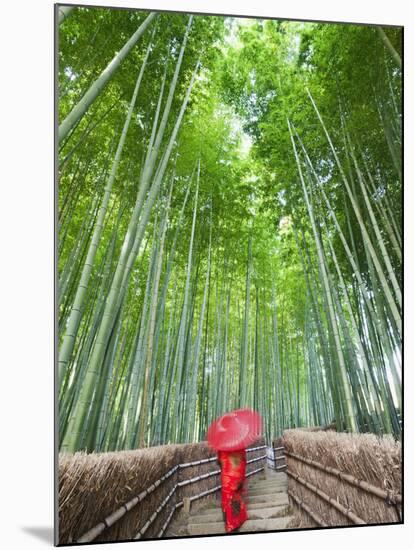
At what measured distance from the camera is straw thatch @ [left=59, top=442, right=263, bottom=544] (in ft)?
8.03

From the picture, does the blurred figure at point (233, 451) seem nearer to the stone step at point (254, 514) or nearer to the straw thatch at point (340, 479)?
the stone step at point (254, 514)

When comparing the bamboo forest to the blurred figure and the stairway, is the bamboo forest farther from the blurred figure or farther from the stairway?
the stairway

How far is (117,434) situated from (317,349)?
1244 mm

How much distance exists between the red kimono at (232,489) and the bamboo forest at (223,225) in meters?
0.24

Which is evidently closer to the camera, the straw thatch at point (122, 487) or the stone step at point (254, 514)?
the straw thatch at point (122, 487)

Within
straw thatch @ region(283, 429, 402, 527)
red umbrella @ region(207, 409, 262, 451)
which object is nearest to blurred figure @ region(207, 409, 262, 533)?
red umbrella @ region(207, 409, 262, 451)

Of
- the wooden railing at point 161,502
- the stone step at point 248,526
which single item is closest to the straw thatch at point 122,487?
the wooden railing at point 161,502

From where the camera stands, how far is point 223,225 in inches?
128

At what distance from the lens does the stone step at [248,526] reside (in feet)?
8.96

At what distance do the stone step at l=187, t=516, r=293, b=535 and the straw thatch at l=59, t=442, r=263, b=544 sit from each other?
0.48 ft

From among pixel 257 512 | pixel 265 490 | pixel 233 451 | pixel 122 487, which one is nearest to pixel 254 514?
pixel 257 512

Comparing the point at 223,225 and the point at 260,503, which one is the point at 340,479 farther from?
the point at 223,225

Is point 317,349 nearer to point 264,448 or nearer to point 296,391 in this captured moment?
point 296,391
